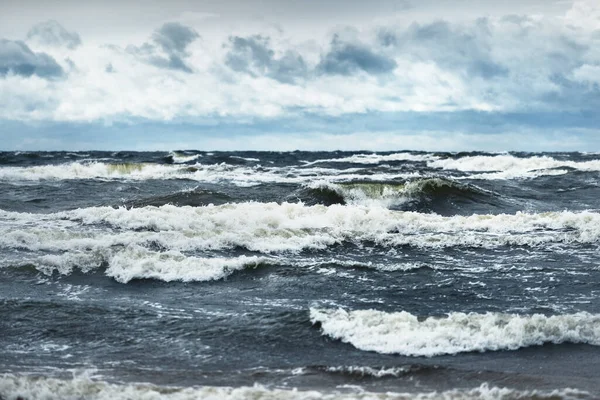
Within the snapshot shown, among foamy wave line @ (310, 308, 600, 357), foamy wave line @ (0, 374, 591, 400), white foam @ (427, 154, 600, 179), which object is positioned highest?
white foam @ (427, 154, 600, 179)

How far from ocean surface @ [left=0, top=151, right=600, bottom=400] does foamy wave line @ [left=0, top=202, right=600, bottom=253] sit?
0.06 meters

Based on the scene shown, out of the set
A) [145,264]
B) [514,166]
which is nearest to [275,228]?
[145,264]

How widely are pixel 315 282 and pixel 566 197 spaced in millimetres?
19572

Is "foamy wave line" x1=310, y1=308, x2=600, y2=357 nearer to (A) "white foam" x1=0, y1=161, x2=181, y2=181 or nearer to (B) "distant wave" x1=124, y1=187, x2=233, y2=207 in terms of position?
(B) "distant wave" x1=124, y1=187, x2=233, y2=207

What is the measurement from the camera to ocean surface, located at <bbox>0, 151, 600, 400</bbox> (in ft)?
24.1

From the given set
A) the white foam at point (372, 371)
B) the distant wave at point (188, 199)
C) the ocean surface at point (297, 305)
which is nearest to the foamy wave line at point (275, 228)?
the ocean surface at point (297, 305)

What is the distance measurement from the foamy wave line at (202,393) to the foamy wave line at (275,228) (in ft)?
27.1

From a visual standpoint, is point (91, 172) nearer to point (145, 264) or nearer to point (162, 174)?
point (162, 174)

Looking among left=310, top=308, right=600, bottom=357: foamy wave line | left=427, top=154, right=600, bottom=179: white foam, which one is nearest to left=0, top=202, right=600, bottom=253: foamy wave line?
left=310, top=308, right=600, bottom=357: foamy wave line

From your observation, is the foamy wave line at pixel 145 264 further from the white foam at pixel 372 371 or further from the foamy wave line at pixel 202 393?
the foamy wave line at pixel 202 393

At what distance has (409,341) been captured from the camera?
8.52 meters

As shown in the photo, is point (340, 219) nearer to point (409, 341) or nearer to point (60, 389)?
point (409, 341)

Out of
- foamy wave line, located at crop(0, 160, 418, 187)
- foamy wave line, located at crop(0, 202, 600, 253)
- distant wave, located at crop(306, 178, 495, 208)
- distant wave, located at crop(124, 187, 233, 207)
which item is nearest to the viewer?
foamy wave line, located at crop(0, 202, 600, 253)

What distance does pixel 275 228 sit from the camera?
1784cm
